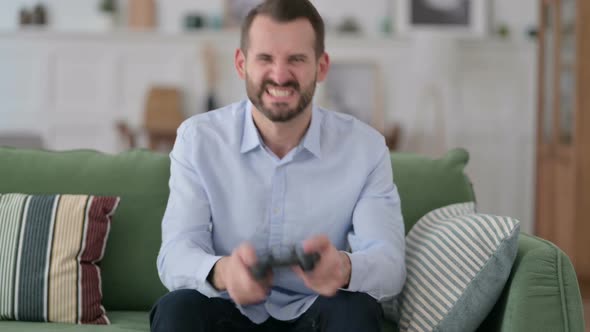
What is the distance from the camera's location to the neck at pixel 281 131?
1860 mm

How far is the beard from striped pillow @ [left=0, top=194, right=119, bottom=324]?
0.56 m

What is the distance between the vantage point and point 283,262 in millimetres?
1362

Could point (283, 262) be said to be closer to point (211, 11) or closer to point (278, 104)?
point (278, 104)

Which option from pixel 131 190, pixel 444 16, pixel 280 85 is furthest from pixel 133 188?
pixel 444 16

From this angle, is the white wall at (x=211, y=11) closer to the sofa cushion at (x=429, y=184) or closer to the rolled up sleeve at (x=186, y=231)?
the sofa cushion at (x=429, y=184)

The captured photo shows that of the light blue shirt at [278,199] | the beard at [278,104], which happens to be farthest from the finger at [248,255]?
the beard at [278,104]

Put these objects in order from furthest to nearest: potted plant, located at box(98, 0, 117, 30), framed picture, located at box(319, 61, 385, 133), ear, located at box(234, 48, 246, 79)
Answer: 1. framed picture, located at box(319, 61, 385, 133)
2. potted plant, located at box(98, 0, 117, 30)
3. ear, located at box(234, 48, 246, 79)

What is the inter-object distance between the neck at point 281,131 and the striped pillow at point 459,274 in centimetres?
39

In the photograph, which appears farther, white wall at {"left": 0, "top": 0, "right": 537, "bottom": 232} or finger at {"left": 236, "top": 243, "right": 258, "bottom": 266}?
white wall at {"left": 0, "top": 0, "right": 537, "bottom": 232}

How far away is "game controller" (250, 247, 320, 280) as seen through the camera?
4.49ft

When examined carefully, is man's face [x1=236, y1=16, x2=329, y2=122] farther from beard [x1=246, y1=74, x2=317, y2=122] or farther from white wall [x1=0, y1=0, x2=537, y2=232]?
white wall [x1=0, y1=0, x2=537, y2=232]

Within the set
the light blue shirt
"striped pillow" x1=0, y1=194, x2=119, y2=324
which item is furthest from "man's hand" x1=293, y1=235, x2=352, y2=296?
"striped pillow" x1=0, y1=194, x2=119, y2=324

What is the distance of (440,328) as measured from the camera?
175cm

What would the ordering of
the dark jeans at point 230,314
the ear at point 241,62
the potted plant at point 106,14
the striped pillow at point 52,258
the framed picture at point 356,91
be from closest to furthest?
the dark jeans at point 230,314, the ear at point 241,62, the striped pillow at point 52,258, the potted plant at point 106,14, the framed picture at point 356,91
